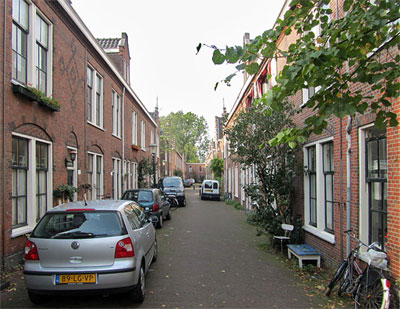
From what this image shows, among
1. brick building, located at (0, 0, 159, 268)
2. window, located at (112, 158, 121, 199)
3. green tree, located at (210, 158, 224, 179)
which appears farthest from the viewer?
green tree, located at (210, 158, 224, 179)

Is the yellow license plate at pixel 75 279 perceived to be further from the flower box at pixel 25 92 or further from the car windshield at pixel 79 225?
the flower box at pixel 25 92

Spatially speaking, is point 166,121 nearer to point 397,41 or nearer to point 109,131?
point 109,131

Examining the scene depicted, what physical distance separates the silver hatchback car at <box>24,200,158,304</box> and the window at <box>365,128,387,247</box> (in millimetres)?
3968

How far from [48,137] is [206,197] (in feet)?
74.0

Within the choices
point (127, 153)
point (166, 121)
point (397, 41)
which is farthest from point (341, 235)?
point (166, 121)

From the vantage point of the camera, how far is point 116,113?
17.3 meters

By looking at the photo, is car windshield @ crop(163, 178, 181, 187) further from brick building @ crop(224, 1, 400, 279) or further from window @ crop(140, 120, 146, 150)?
brick building @ crop(224, 1, 400, 279)

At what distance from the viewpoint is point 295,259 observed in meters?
7.80

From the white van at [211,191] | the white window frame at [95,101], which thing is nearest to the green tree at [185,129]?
the white van at [211,191]

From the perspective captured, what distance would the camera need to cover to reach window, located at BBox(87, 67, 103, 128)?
42.3ft

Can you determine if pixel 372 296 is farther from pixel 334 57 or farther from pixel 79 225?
pixel 79 225

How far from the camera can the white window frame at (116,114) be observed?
16875mm

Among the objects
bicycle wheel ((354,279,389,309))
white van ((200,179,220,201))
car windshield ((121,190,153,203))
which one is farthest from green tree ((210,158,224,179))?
bicycle wheel ((354,279,389,309))

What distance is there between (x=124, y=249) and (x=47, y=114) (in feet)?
17.5
